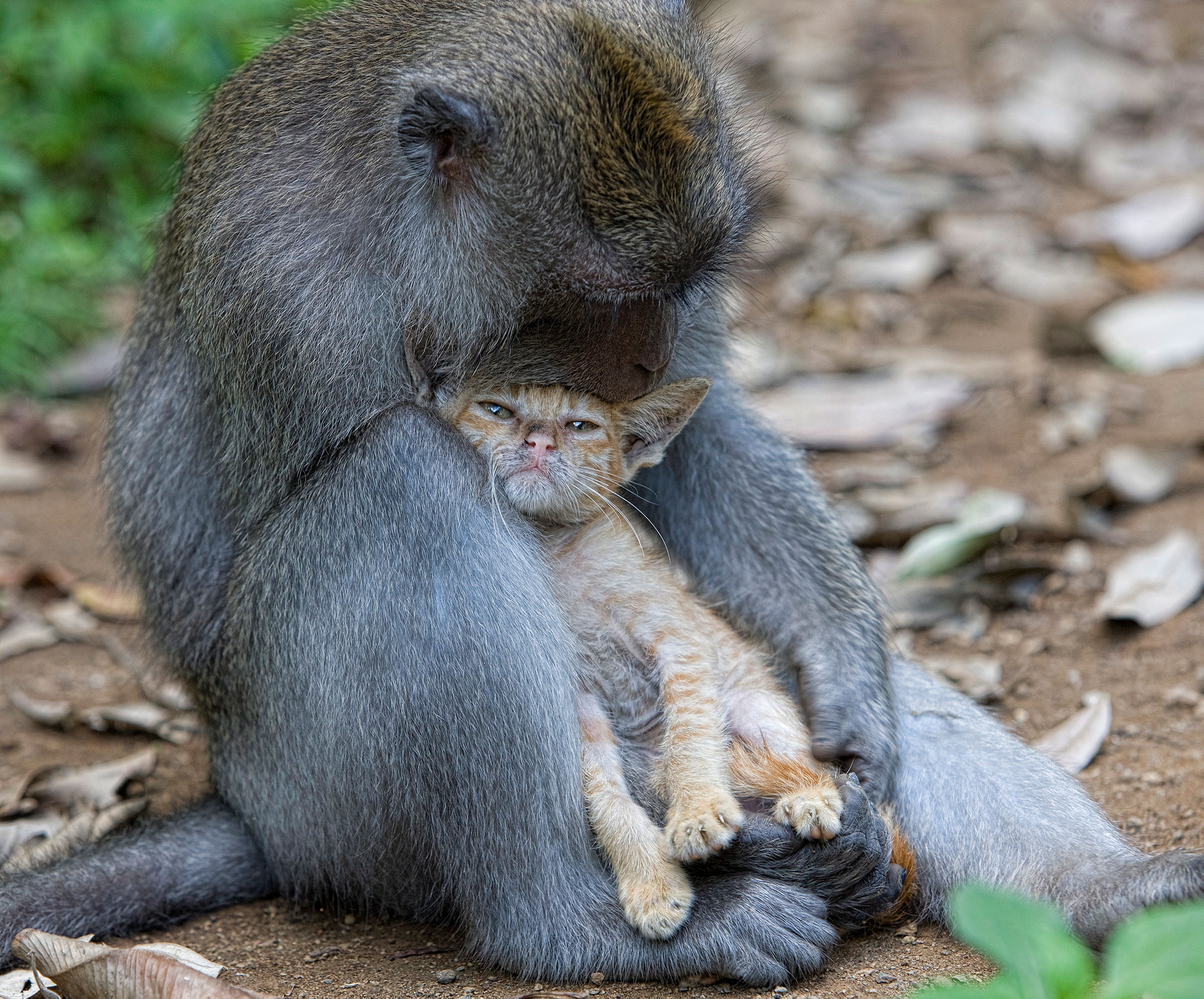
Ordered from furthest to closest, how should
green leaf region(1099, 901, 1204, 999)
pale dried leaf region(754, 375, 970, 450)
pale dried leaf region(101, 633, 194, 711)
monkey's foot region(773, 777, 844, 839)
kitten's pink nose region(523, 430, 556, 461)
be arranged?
pale dried leaf region(754, 375, 970, 450), pale dried leaf region(101, 633, 194, 711), kitten's pink nose region(523, 430, 556, 461), monkey's foot region(773, 777, 844, 839), green leaf region(1099, 901, 1204, 999)

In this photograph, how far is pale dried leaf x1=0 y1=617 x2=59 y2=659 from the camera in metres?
5.32

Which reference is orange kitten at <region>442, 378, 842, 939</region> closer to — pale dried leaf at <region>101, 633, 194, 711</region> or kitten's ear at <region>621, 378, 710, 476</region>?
kitten's ear at <region>621, 378, 710, 476</region>

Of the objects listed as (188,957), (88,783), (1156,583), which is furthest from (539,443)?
(1156,583)

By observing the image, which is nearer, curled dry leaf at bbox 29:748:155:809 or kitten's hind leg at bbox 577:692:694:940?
kitten's hind leg at bbox 577:692:694:940

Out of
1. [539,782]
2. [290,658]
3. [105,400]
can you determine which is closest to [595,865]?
[539,782]

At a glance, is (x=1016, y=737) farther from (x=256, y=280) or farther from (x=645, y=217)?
(x=256, y=280)

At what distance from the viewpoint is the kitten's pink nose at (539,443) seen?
3.39m

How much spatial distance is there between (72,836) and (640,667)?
1.71 meters

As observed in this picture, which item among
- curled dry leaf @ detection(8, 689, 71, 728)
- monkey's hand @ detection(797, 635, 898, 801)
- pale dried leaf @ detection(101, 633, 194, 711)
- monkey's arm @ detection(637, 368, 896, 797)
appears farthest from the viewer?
curled dry leaf @ detection(8, 689, 71, 728)

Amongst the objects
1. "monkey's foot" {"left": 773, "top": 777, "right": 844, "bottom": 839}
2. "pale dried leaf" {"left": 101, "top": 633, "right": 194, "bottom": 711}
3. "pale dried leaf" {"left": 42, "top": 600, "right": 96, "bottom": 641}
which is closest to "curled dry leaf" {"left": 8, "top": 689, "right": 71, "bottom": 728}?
"pale dried leaf" {"left": 101, "top": 633, "right": 194, "bottom": 711}

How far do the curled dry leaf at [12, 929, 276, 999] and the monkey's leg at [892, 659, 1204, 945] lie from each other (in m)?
1.67

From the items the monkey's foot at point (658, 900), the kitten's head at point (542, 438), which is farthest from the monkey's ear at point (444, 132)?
the monkey's foot at point (658, 900)

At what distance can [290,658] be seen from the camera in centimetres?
346

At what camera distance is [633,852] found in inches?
127
